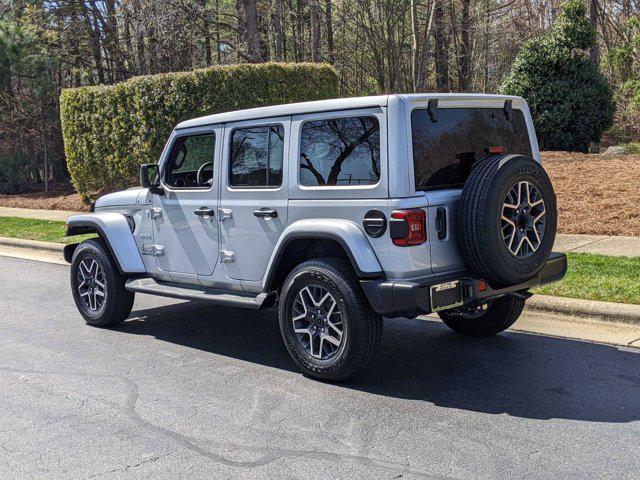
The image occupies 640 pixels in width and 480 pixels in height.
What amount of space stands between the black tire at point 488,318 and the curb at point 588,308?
2.62 feet

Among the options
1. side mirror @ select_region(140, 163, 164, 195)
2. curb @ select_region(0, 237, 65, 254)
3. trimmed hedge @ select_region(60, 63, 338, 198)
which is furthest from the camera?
trimmed hedge @ select_region(60, 63, 338, 198)

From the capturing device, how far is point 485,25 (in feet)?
92.1

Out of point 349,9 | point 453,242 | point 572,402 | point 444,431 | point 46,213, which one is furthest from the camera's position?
point 349,9

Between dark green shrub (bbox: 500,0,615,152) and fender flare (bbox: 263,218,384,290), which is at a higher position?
dark green shrub (bbox: 500,0,615,152)

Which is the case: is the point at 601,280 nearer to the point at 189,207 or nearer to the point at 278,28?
the point at 189,207

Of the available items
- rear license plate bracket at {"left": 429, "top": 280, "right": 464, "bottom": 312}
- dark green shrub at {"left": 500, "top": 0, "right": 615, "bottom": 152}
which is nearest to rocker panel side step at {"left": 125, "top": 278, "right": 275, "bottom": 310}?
rear license plate bracket at {"left": 429, "top": 280, "right": 464, "bottom": 312}

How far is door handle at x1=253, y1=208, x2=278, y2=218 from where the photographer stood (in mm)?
5809

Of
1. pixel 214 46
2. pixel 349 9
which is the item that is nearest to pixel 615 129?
pixel 349 9

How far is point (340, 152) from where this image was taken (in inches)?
215

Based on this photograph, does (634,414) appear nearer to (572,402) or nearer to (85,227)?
(572,402)

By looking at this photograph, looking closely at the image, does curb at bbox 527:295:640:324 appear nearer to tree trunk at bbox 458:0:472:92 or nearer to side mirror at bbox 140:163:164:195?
side mirror at bbox 140:163:164:195

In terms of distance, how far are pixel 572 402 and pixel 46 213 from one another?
1518 centimetres

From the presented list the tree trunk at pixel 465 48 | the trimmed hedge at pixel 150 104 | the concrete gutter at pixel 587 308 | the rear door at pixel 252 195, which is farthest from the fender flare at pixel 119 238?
the tree trunk at pixel 465 48

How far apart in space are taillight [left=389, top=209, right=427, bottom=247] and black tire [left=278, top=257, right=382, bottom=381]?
19.5 inches
